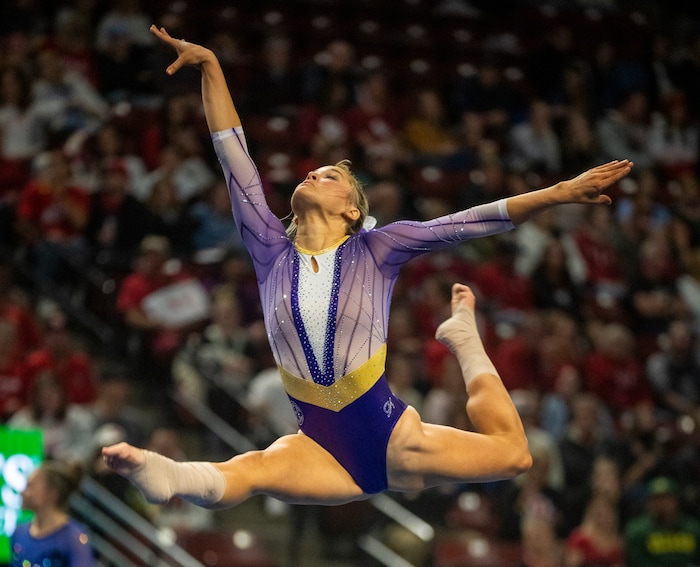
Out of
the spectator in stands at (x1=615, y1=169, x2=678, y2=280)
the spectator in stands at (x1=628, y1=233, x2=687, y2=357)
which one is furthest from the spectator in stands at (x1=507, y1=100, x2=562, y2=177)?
the spectator in stands at (x1=628, y1=233, x2=687, y2=357)

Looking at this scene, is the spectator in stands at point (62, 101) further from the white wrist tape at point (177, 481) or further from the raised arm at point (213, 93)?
the white wrist tape at point (177, 481)

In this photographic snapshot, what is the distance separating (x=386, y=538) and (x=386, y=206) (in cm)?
289

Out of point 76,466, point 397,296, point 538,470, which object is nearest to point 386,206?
point 397,296

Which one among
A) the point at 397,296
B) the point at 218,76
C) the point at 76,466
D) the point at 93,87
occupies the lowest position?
the point at 397,296

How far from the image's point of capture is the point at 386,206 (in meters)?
9.38

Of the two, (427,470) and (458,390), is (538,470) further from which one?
(427,470)

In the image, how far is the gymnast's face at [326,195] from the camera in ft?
15.0

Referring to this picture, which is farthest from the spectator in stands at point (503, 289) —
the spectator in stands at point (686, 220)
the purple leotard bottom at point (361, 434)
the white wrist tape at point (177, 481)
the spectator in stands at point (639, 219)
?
the white wrist tape at point (177, 481)

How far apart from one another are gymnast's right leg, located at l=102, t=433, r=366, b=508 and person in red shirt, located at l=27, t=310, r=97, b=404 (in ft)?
12.2

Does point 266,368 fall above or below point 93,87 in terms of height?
below

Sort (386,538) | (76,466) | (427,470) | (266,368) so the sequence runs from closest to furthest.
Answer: (427,470) → (76,466) → (386,538) → (266,368)

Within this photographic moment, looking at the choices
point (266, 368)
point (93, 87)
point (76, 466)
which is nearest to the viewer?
point (76, 466)

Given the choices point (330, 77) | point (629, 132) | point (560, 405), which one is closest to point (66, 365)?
point (560, 405)

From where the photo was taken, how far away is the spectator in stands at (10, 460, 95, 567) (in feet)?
17.7
